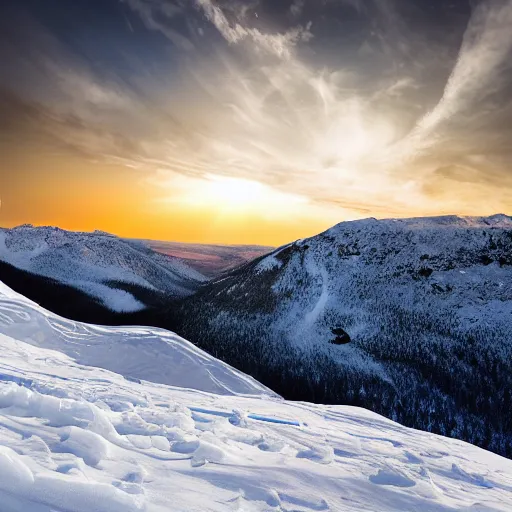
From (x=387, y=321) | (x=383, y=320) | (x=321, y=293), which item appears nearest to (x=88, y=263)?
(x=321, y=293)

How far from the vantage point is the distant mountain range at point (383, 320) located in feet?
136

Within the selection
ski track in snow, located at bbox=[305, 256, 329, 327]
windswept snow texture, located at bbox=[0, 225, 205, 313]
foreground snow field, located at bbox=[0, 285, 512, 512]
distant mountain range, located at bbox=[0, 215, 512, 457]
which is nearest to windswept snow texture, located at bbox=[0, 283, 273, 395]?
foreground snow field, located at bbox=[0, 285, 512, 512]

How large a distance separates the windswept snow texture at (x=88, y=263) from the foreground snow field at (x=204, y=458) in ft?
279

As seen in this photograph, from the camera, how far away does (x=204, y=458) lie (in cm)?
381

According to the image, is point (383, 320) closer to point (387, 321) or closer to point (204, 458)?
point (387, 321)

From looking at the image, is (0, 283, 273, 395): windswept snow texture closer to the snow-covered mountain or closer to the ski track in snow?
the snow-covered mountain

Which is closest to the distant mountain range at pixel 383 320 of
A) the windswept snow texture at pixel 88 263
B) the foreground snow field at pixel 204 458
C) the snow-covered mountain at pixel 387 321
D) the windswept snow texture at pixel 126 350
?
the snow-covered mountain at pixel 387 321

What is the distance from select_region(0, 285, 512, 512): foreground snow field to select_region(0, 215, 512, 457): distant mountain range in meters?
37.7

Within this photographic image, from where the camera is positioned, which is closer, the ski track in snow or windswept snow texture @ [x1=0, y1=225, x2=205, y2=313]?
the ski track in snow

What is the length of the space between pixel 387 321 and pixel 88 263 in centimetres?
10517

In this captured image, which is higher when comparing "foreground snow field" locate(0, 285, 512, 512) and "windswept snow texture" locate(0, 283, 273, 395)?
"foreground snow field" locate(0, 285, 512, 512)

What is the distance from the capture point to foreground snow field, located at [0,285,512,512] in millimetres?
2660

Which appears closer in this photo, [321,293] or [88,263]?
[321,293]

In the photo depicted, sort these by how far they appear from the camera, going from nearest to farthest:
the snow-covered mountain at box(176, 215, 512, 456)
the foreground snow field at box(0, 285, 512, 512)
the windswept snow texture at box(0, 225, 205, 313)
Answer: the foreground snow field at box(0, 285, 512, 512)
the snow-covered mountain at box(176, 215, 512, 456)
the windswept snow texture at box(0, 225, 205, 313)
